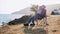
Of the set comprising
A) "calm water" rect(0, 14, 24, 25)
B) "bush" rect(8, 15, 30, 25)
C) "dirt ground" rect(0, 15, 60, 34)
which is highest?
"calm water" rect(0, 14, 24, 25)

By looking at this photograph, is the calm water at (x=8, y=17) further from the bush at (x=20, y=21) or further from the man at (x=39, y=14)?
the man at (x=39, y=14)

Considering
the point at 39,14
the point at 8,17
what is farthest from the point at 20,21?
the point at 39,14

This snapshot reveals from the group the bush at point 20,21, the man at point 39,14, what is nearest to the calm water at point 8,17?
the bush at point 20,21

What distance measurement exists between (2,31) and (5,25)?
9cm

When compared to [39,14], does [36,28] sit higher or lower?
lower

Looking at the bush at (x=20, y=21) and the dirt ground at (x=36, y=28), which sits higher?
the bush at (x=20, y=21)

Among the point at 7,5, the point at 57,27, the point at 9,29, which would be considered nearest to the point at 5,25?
the point at 9,29

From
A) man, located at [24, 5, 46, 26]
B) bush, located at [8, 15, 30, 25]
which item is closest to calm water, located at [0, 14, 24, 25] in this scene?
bush, located at [8, 15, 30, 25]

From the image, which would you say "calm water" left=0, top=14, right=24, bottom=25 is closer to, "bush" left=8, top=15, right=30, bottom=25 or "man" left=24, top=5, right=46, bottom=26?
"bush" left=8, top=15, right=30, bottom=25

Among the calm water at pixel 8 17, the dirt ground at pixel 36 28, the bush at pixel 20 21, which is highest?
the calm water at pixel 8 17

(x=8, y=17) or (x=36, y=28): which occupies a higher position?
(x=8, y=17)

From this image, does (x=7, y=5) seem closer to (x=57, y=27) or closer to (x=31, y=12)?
(x=31, y=12)

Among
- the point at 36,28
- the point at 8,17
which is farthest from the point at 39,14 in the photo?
the point at 8,17

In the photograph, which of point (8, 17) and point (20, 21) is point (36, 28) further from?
point (8, 17)
